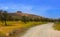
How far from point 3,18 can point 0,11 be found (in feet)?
18.8

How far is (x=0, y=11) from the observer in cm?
7625

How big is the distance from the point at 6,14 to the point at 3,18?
199cm

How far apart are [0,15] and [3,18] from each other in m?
2.60

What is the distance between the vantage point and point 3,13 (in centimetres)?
7250

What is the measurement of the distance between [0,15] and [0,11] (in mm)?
3284

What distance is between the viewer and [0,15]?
7350cm

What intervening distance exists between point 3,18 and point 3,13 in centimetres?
215

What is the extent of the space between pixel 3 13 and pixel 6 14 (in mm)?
1427

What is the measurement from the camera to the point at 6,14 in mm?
72000

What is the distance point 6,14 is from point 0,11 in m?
5.43

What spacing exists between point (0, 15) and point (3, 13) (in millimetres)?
1870

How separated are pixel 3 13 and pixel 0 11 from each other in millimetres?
4275
